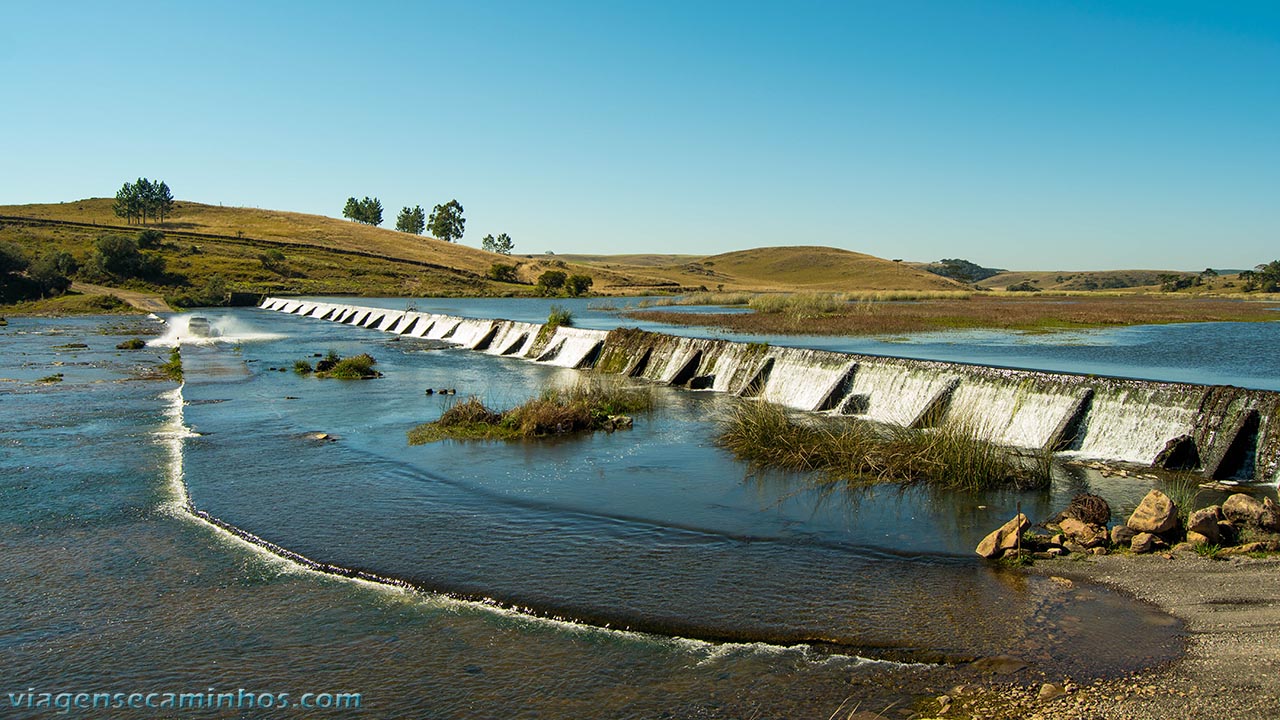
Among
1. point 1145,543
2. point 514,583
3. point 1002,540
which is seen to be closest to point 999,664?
point 1002,540

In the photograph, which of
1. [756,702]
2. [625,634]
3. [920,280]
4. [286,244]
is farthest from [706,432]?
[920,280]

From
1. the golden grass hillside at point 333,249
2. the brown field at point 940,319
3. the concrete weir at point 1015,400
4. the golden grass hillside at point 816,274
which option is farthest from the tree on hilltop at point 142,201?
the concrete weir at point 1015,400

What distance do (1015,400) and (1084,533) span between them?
7.99 metres

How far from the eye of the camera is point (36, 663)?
7.60 meters

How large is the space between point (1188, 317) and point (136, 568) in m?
55.6

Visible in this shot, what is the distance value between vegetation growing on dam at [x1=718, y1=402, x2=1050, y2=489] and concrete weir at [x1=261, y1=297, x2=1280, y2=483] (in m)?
0.90

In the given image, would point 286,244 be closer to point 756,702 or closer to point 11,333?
point 11,333

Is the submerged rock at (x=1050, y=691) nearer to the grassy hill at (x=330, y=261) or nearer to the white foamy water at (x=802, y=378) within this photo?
the white foamy water at (x=802, y=378)

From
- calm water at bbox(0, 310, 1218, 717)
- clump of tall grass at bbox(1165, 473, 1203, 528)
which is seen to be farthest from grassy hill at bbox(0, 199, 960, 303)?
clump of tall grass at bbox(1165, 473, 1203, 528)

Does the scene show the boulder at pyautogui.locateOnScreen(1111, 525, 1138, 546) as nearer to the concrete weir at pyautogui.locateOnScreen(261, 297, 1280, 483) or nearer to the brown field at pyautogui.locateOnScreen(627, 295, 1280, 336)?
the concrete weir at pyautogui.locateOnScreen(261, 297, 1280, 483)

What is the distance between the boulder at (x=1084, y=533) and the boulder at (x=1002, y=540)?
2.30 feet

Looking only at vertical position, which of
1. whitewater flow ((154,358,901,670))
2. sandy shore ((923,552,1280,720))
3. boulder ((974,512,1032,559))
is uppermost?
boulder ((974,512,1032,559))

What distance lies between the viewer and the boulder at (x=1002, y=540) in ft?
33.4

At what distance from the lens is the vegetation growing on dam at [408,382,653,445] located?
1845cm
